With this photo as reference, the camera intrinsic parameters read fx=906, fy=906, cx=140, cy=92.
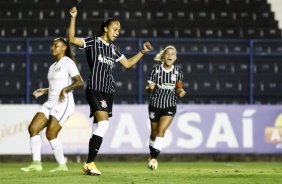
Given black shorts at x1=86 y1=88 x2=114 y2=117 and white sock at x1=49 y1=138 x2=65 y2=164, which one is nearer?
black shorts at x1=86 y1=88 x2=114 y2=117

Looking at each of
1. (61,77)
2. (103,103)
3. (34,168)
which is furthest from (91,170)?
(61,77)

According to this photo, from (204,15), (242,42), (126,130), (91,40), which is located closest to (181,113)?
(126,130)

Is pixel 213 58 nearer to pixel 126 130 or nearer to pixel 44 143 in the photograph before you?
pixel 126 130

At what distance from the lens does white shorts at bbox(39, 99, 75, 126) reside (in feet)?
42.9

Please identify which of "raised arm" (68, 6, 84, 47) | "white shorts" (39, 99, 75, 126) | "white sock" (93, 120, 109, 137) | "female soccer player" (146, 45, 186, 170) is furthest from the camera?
"female soccer player" (146, 45, 186, 170)

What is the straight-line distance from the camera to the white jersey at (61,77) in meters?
13.2

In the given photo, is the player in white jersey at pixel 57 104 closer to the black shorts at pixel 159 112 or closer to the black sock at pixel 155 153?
the black sock at pixel 155 153

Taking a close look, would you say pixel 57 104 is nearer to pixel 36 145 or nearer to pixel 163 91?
pixel 36 145

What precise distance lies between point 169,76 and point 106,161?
5.09 metres

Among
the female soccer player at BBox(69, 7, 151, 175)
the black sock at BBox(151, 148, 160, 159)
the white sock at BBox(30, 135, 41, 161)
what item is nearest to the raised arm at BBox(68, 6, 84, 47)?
the female soccer player at BBox(69, 7, 151, 175)

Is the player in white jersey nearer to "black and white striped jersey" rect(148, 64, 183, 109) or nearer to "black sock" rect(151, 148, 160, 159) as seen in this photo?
"black sock" rect(151, 148, 160, 159)

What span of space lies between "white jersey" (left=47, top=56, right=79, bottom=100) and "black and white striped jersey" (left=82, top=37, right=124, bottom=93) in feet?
3.94

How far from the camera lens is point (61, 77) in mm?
13188

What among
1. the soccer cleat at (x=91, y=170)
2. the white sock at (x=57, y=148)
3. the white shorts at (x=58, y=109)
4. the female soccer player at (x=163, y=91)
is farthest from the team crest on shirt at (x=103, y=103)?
the female soccer player at (x=163, y=91)
